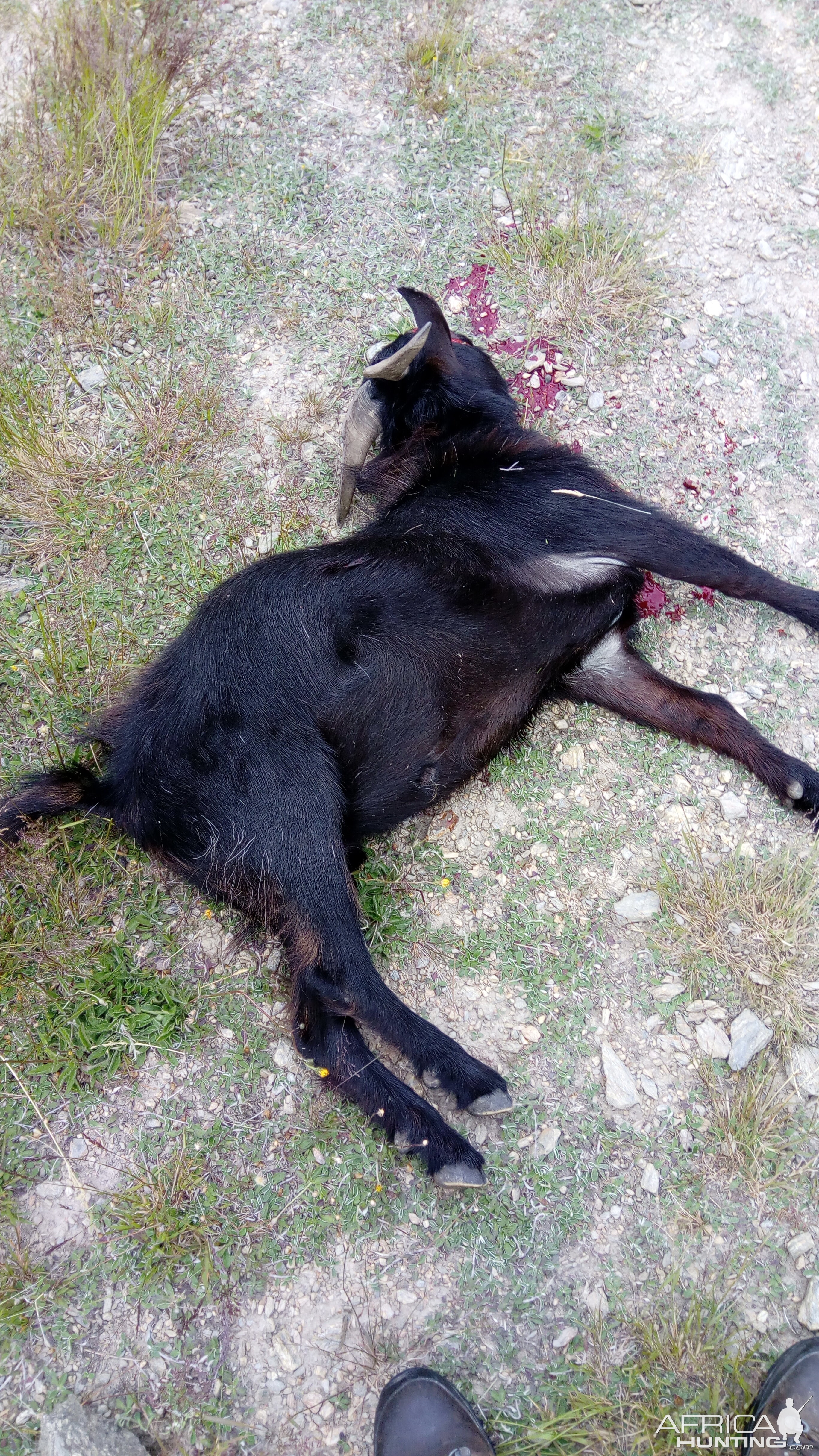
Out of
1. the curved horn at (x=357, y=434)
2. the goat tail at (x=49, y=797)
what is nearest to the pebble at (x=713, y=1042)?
the goat tail at (x=49, y=797)

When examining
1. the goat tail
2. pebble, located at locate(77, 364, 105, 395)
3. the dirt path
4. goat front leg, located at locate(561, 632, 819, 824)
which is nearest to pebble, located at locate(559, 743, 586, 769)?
the dirt path

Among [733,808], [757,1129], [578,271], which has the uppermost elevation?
[578,271]

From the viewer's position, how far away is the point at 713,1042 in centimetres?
266

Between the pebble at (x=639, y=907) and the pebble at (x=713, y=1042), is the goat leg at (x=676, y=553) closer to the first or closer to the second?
the pebble at (x=639, y=907)

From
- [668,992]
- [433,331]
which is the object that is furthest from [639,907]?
[433,331]

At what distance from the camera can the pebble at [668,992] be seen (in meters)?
2.74

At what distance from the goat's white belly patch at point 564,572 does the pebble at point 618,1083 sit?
1463 millimetres

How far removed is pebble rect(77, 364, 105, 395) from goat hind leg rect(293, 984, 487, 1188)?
2.53 metres

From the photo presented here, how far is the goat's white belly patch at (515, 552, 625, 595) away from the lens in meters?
2.78

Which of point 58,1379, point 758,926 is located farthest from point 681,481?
point 58,1379

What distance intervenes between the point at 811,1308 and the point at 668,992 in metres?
0.88

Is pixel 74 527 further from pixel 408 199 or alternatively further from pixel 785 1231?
pixel 785 1231

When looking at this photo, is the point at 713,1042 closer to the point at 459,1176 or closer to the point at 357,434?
the point at 459,1176

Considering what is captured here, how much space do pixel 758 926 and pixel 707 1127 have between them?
0.63 metres
